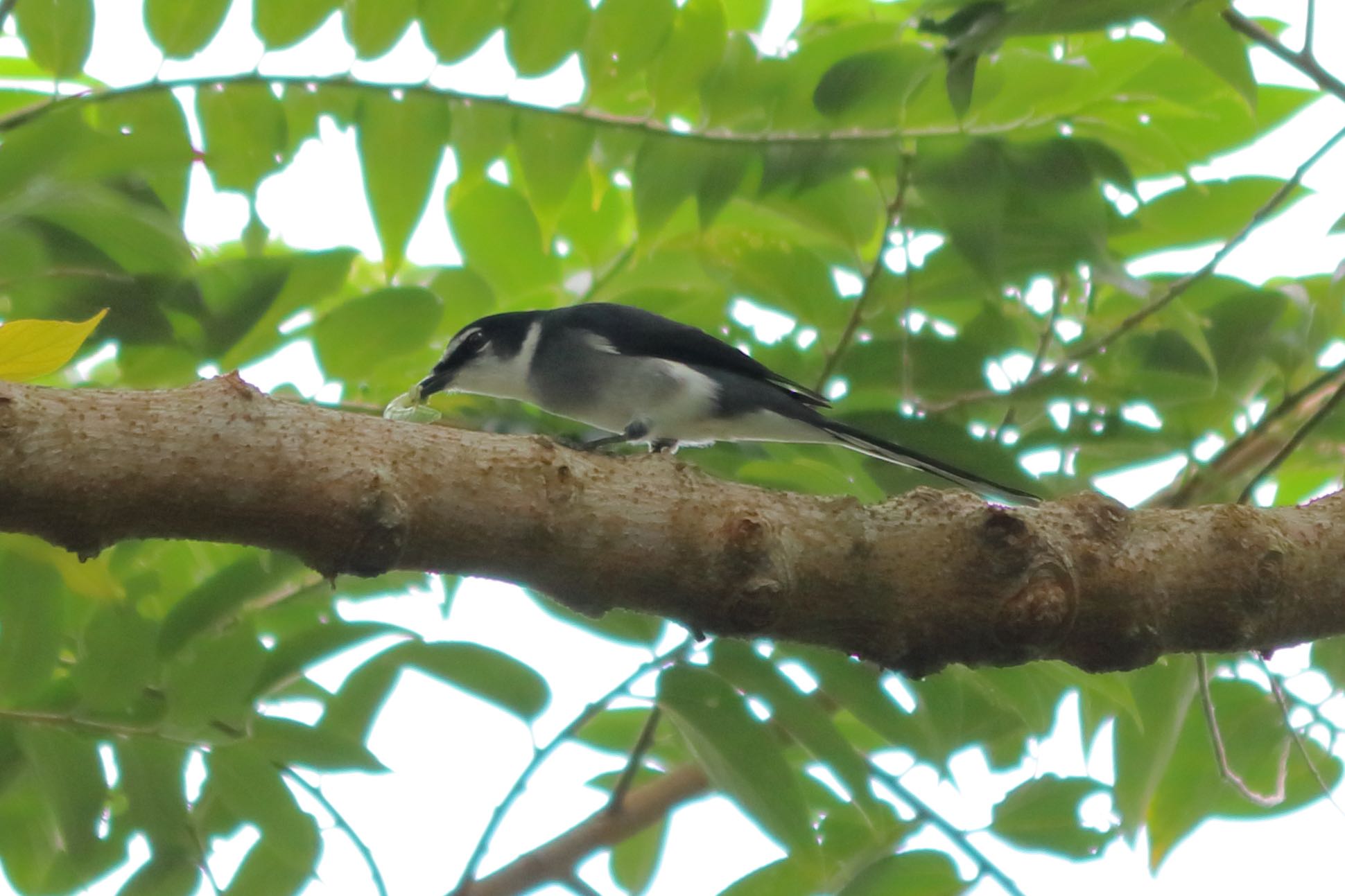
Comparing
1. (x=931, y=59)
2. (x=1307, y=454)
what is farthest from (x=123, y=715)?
(x=1307, y=454)

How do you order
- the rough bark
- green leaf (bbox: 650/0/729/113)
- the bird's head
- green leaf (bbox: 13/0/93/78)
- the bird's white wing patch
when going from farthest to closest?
1. the bird's white wing patch
2. the bird's head
3. green leaf (bbox: 650/0/729/113)
4. green leaf (bbox: 13/0/93/78)
5. the rough bark

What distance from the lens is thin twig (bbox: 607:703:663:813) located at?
2139mm

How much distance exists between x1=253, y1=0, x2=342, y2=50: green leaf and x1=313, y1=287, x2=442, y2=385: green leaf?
0.49 m

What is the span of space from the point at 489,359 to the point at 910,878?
1.73 metres

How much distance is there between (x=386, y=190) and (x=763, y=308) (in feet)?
2.65

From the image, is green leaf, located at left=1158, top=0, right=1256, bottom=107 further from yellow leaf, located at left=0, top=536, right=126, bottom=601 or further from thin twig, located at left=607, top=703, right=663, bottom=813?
yellow leaf, located at left=0, top=536, right=126, bottom=601

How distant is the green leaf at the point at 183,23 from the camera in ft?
7.57

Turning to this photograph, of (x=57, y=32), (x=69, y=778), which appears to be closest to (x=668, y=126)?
(x=57, y=32)

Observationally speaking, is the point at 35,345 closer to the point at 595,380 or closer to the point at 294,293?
→ the point at 294,293

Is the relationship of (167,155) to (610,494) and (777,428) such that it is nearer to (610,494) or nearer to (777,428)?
(610,494)

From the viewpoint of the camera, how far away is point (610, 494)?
1.60 m

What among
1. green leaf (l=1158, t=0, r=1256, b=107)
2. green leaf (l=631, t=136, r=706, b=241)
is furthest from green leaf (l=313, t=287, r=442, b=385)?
green leaf (l=1158, t=0, r=1256, b=107)

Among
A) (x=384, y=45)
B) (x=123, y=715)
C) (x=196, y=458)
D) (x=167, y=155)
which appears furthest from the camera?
(x=384, y=45)

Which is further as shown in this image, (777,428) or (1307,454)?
(777,428)
